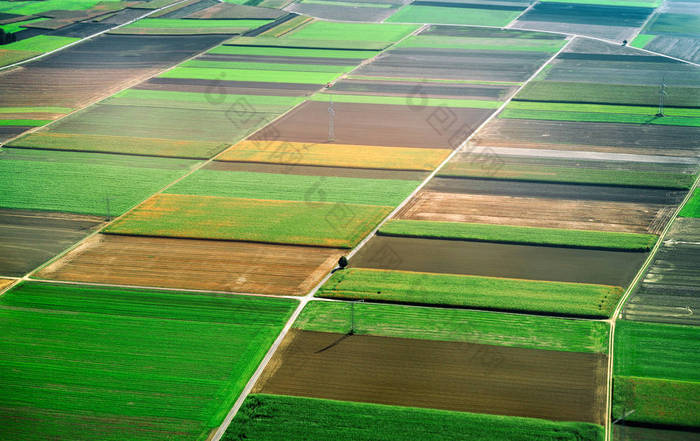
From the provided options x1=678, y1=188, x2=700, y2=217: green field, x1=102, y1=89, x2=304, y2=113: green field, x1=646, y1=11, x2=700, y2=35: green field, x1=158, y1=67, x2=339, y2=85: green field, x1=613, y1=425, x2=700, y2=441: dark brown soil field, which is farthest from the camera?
x1=646, y1=11, x2=700, y2=35: green field

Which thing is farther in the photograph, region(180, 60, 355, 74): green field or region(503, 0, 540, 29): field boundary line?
region(503, 0, 540, 29): field boundary line

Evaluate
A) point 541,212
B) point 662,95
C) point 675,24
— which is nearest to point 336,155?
point 541,212

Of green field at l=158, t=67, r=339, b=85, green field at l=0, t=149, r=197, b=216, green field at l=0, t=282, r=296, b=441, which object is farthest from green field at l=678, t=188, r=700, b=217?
green field at l=158, t=67, r=339, b=85

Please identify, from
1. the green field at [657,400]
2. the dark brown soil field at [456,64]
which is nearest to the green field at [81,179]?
the dark brown soil field at [456,64]

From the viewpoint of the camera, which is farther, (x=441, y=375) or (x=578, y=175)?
(x=578, y=175)

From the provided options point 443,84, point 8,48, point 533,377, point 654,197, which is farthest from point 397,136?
point 8,48

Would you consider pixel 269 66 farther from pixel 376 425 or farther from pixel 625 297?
pixel 376 425

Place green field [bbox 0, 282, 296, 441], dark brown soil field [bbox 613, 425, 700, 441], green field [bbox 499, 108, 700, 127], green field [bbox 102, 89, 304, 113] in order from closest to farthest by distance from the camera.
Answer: dark brown soil field [bbox 613, 425, 700, 441], green field [bbox 0, 282, 296, 441], green field [bbox 499, 108, 700, 127], green field [bbox 102, 89, 304, 113]

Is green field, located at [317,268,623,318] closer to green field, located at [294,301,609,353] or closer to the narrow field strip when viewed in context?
green field, located at [294,301,609,353]
